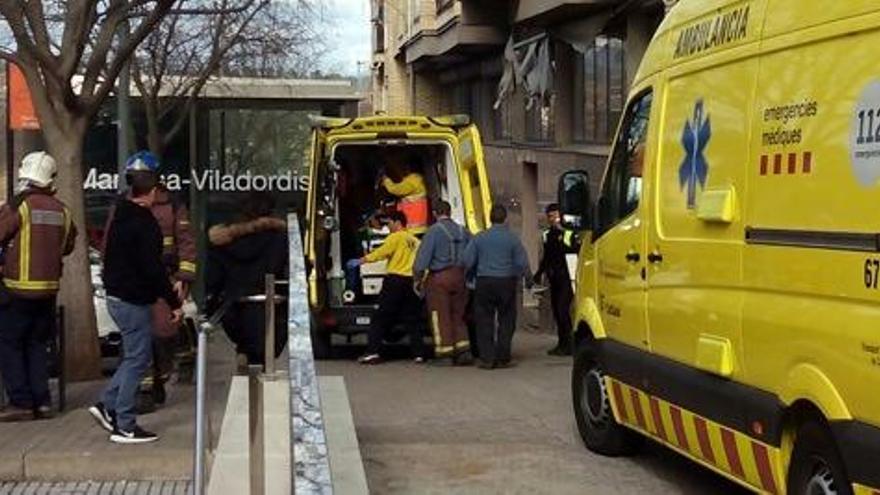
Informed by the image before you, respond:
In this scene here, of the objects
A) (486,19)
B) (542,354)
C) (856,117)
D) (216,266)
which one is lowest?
(542,354)

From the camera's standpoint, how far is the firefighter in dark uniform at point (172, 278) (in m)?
9.37

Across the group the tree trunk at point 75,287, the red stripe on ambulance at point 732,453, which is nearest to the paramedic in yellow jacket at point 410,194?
the tree trunk at point 75,287

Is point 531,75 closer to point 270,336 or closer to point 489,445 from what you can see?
point 489,445

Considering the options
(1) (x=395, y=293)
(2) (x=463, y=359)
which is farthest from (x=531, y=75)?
(2) (x=463, y=359)

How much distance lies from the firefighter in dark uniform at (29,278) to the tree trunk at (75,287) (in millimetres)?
1840

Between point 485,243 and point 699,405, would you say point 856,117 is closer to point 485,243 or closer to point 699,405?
point 699,405

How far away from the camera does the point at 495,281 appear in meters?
13.2

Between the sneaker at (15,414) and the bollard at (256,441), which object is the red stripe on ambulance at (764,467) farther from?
the sneaker at (15,414)

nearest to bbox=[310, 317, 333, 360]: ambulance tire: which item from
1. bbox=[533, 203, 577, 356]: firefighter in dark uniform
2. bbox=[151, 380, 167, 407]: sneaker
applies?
bbox=[533, 203, 577, 356]: firefighter in dark uniform

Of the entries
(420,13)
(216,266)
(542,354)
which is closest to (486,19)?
(420,13)

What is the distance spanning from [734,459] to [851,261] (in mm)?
1453

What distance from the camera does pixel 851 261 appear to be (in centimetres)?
464

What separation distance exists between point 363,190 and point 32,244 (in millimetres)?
6859

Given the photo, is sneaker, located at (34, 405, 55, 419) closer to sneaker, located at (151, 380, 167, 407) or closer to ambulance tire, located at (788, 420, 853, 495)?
sneaker, located at (151, 380, 167, 407)
